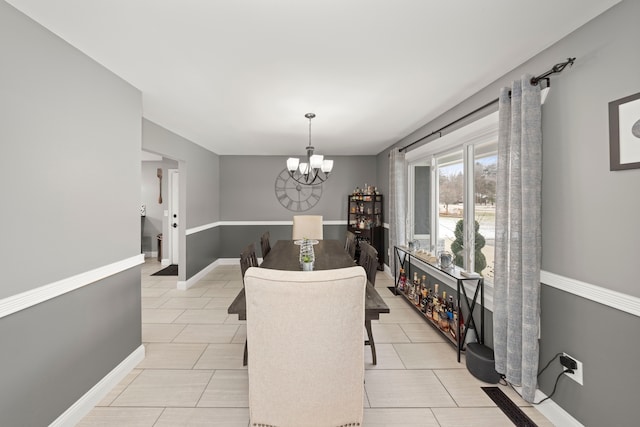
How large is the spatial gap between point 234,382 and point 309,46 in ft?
8.25

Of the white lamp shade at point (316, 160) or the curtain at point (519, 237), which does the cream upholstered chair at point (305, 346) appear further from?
the white lamp shade at point (316, 160)

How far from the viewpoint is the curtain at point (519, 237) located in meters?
1.75

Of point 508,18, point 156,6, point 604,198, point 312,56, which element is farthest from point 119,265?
point 604,198

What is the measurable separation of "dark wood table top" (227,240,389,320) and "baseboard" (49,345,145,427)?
1218 mm

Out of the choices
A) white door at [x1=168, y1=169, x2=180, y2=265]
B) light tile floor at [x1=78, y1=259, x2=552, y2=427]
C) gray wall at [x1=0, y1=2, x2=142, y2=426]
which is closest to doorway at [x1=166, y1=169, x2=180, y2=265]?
white door at [x1=168, y1=169, x2=180, y2=265]

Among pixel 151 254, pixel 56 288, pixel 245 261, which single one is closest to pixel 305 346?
pixel 245 261

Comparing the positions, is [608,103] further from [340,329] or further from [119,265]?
[119,265]

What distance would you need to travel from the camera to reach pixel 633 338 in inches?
52.4

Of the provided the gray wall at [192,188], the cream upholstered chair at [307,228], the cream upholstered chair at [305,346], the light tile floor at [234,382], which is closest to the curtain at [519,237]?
the light tile floor at [234,382]

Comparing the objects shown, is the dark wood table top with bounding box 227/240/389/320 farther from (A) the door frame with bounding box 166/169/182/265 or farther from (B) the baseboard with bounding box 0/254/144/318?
(A) the door frame with bounding box 166/169/182/265

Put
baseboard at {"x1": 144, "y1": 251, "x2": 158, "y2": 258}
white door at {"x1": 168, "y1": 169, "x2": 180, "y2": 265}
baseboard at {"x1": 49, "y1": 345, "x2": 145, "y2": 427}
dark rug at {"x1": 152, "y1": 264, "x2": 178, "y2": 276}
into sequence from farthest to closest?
1. baseboard at {"x1": 144, "y1": 251, "x2": 158, "y2": 258}
2. white door at {"x1": 168, "y1": 169, "x2": 180, "y2": 265}
3. dark rug at {"x1": 152, "y1": 264, "x2": 178, "y2": 276}
4. baseboard at {"x1": 49, "y1": 345, "x2": 145, "y2": 427}

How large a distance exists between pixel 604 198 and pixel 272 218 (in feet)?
16.8

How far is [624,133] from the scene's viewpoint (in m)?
1.35

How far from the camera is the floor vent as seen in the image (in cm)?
172
